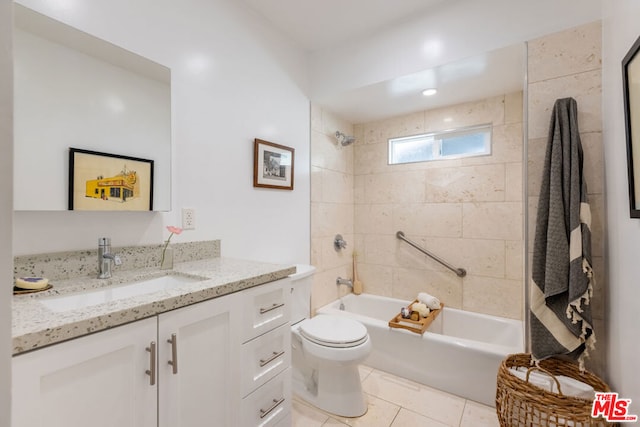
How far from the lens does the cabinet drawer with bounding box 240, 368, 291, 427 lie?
1208mm

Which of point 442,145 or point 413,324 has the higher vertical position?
point 442,145

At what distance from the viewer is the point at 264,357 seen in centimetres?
128

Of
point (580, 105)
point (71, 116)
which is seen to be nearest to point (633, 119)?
point (580, 105)

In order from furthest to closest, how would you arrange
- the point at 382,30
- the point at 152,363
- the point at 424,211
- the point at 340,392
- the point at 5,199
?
1. the point at 424,211
2. the point at 382,30
3. the point at 340,392
4. the point at 152,363
5. the point at 5,199

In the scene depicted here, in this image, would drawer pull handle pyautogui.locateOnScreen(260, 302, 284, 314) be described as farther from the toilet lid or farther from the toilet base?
the toilet base

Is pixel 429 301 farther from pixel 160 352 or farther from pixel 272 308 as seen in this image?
pixel 160 352

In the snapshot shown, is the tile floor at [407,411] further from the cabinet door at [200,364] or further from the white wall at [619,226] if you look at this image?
the cabinet door at [200,364]

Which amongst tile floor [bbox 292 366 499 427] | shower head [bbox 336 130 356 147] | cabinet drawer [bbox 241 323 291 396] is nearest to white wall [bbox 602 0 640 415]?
tile floor [bbox 292 366 499 427]

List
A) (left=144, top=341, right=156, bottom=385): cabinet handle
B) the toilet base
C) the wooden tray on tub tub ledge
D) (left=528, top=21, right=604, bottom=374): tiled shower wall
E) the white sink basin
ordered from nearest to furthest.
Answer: (left=144, top=341, right=156, bottom=385): cabinet handle
the white sink basin
(left=528, top=21, right=604, bottom=374): tiled shower wall
the toilet base
the wooden tray on tub tub ledge

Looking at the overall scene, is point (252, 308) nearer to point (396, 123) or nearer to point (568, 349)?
point (568, 349)

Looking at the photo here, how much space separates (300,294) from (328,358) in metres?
0.48

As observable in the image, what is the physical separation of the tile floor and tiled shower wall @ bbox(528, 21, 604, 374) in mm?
699

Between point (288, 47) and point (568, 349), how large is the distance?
2.63 meters

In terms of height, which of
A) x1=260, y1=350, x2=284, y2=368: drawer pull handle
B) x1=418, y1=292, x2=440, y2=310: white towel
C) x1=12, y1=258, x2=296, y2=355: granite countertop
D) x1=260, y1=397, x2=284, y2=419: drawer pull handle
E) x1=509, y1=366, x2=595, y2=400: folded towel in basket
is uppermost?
x1=12, y1=258, x2=296, y2=355: granite countertop
